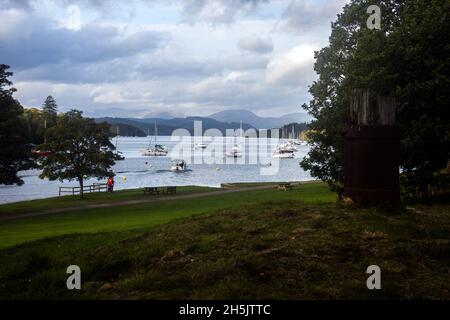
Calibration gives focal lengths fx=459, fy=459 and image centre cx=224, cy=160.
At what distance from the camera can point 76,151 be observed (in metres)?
47.2

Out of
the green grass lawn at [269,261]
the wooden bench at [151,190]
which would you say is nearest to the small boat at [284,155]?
the wooden bench at [151,190]

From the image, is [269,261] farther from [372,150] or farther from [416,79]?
[416,79]

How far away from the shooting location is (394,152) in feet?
25.3

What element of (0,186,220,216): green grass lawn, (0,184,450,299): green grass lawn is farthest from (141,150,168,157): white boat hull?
(0,184,450,299): green grass lawn

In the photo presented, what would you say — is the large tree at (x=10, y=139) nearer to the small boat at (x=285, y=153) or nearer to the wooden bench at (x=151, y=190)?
the wooden bench at (x=151, y=190)

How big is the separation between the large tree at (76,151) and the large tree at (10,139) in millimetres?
10360

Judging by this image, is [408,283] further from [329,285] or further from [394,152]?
[394,152]

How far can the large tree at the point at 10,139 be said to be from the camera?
3272 centimetres

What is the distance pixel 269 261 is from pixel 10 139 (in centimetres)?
3222

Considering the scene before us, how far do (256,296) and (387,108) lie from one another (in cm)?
478

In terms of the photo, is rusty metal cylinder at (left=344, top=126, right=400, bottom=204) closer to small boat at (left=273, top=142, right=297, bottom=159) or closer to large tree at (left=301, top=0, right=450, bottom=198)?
large tree at (left=301, top=0, right=450, bottom=198)

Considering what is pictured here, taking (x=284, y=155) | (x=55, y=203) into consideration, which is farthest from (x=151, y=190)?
(x=284, y=155)

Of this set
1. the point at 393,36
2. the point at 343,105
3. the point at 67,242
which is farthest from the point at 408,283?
the point at 343,105

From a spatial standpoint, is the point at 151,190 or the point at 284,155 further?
the point at 284,155
